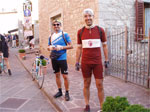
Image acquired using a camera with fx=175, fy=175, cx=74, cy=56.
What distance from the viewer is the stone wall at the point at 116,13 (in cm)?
609

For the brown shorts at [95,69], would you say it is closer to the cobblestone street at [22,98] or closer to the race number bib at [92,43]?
the race number bib at [92,43]

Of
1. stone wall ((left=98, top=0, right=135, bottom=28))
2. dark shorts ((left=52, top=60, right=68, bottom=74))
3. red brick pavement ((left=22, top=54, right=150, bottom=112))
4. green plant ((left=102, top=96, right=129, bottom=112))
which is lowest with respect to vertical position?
red brick pavement ((left=22, top=54, right=150, bottom=112))

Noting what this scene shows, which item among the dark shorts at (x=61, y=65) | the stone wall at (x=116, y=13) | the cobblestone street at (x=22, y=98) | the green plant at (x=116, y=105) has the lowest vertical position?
the cobblestone street at (x=22, y=98)

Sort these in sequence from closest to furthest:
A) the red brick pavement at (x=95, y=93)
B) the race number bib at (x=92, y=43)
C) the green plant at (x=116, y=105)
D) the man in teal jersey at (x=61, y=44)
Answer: the green plant at (x=116, y=105) < the race number bib at (x=92, y=43) < the red brick pavement at (x=95, y=93) < the man in teal jersey at (x=61, y=44)

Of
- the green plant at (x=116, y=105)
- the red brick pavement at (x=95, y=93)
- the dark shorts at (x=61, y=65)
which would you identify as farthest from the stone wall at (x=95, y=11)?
the green plant at (x=116, y=105)

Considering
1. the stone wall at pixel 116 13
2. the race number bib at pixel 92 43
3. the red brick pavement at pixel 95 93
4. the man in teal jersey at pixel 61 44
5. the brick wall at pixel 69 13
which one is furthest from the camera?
the brick wall at pixel 69 13

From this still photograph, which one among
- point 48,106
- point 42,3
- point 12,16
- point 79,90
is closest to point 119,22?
point 79,90

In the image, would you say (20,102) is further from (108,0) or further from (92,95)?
(108,0)

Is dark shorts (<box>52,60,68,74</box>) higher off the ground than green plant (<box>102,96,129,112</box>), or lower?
higher

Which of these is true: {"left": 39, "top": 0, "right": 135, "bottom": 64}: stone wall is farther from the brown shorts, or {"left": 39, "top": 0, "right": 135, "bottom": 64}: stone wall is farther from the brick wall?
the brown shorts

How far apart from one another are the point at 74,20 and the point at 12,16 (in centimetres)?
3715

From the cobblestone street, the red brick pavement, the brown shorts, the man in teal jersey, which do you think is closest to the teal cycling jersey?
the man in teal jersey

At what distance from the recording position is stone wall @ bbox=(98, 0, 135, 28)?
609 cm

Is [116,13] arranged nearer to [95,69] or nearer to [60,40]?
[60,40]
